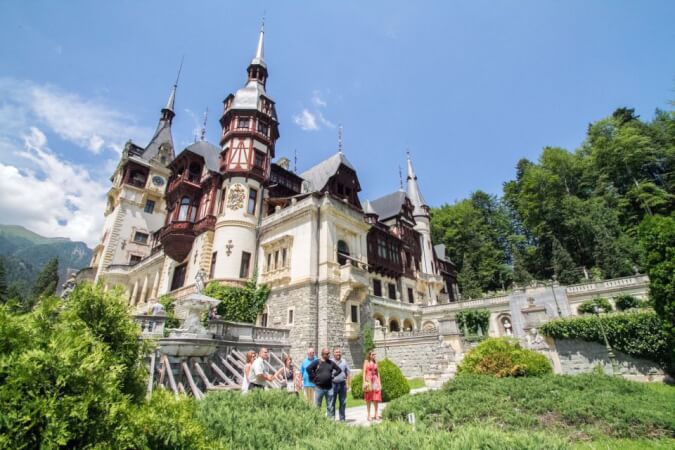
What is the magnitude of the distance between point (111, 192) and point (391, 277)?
39.6 m

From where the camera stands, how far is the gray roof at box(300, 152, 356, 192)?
29.4m

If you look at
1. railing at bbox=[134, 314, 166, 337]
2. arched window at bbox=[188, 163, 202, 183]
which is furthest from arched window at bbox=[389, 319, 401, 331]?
arched window at bbox=[188, 163, 202, 183]

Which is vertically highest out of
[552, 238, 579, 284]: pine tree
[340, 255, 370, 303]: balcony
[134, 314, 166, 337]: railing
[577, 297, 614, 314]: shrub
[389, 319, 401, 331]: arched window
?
[552, 238, 579, 284]: pine tree

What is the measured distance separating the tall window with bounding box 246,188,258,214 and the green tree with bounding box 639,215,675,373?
2402cm

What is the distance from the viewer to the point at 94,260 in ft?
144

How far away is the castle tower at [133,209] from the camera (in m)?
40.5

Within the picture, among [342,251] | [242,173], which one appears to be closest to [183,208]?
[242,173]

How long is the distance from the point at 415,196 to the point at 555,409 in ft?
Result: 119

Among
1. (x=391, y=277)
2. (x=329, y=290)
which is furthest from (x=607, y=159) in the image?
(x=329, y=290)

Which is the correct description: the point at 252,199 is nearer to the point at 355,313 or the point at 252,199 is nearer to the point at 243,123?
the point at 243,123

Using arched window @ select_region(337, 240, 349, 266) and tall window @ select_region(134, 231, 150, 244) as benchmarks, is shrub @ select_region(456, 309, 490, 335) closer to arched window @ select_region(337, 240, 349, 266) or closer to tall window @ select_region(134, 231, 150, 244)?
arched window @ select_region(337, 240, 349, 266)

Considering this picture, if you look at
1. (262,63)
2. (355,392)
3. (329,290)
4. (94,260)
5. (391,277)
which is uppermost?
(262,63)

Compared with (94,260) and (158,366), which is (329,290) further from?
(94,260)

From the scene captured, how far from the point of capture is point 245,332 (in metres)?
17.4
